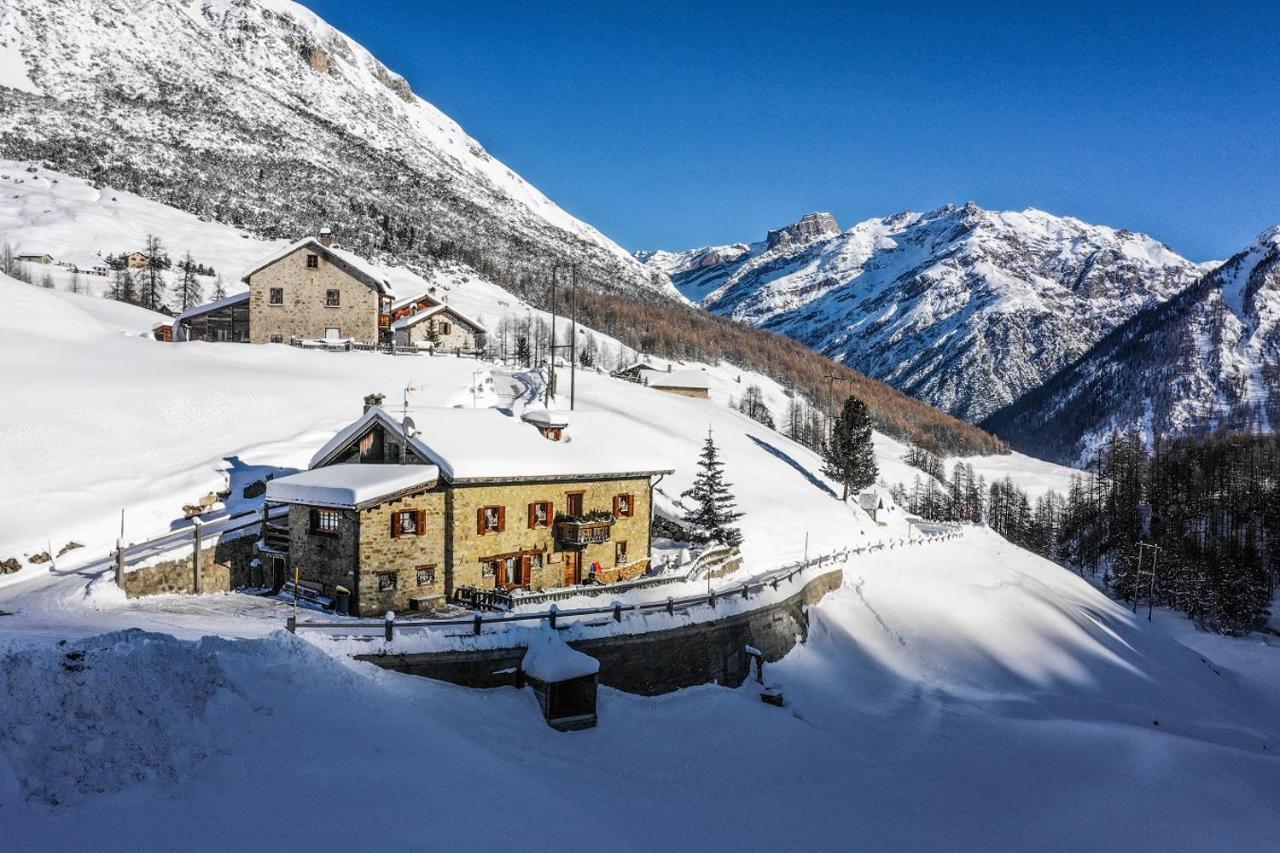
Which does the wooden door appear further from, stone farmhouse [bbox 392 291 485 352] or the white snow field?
stone farmhouse [bbox 392 291 485 352]

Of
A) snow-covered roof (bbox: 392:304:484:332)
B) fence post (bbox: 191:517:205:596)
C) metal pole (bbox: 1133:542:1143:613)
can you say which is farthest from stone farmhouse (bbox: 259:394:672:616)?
metal pole (bbox: 1133:542:1143:613)

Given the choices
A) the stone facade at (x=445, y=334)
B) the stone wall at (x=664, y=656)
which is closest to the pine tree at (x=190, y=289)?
the stone facade at (x=445, y=334)

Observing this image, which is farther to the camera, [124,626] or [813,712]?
[813,712]

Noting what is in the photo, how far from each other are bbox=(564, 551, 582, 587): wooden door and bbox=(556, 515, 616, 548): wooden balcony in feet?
2.14

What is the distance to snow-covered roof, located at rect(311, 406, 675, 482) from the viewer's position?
28.2 m

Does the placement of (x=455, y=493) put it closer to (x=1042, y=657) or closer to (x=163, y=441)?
(x=163, y=441)

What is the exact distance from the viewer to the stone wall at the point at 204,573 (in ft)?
83.3

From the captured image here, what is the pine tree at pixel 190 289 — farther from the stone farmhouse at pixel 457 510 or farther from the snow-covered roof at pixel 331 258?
the stone farmhouse at pixel 457 510

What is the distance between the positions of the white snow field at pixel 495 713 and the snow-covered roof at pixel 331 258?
9617 millimetres

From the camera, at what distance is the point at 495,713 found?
18.5 meters

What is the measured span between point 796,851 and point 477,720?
7525 millimetres

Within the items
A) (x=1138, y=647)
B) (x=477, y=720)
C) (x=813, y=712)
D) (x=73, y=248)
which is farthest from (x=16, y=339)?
(x=73, y=248)

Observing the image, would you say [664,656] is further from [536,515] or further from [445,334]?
[445,334]

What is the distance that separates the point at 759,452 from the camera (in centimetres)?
6894
